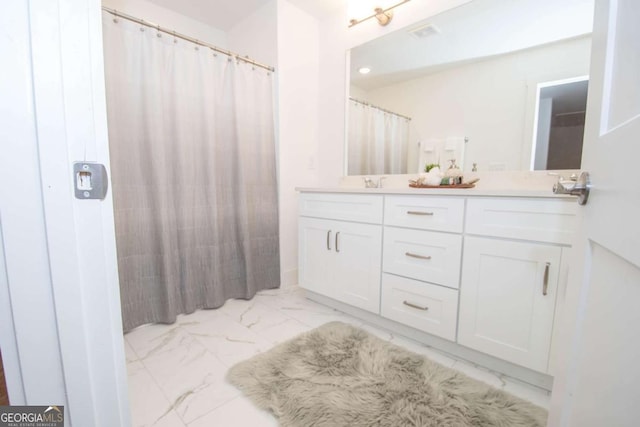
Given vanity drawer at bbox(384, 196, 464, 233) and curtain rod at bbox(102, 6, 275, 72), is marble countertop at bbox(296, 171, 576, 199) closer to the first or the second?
vanity drawer at bbox(384, 196, 464, 233)

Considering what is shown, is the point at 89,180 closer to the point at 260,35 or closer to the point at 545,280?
the point at 545,280

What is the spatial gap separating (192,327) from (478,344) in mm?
1589

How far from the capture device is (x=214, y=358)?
1350 mm

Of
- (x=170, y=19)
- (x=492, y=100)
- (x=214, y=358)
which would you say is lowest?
(x=214, y=358)

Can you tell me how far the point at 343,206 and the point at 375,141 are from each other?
2.36ft

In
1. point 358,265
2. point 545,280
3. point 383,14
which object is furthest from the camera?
point 383,14

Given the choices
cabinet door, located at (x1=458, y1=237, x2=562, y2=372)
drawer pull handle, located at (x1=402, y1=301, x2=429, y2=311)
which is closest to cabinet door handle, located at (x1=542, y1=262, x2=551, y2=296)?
cabinet door, located at (x1=458, y1=237, x2=562, y2=372)

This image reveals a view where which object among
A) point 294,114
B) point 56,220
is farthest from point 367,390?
point 294,114

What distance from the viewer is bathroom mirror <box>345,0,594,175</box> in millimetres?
1348

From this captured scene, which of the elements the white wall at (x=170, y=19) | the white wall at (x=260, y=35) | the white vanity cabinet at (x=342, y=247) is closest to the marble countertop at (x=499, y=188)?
the white vanity cabinet at (x=342, y=247)

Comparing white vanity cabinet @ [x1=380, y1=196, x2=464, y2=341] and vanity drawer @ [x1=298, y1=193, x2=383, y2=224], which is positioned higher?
vanity drawer @ [x1=298, y1=193, x2=383, y2=224]

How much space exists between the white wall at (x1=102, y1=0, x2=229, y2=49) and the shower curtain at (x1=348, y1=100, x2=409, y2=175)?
4.75ft

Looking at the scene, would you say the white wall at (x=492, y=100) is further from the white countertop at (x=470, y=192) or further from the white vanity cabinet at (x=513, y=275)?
the white vanity cabinet at (x=513, y=275)

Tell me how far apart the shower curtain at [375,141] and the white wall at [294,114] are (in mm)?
360
